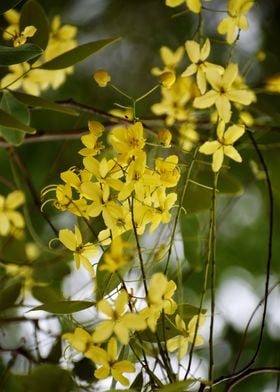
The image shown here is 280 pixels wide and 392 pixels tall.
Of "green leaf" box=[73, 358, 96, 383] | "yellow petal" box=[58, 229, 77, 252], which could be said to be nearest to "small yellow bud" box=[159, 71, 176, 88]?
→ "yellow petal" box=[58, 229, 77, 252]

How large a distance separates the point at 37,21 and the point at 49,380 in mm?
287

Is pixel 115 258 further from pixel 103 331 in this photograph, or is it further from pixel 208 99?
pixel 208 99

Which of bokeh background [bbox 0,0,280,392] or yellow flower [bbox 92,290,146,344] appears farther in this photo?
bokeh background [bbox 0,0,280,392]

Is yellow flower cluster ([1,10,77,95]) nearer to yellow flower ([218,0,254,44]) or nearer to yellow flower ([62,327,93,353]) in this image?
yellow flower ([218,0,254,44])

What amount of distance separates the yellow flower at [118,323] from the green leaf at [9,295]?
0.24 metres

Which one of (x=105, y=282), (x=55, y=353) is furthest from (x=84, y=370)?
(x=105, y=282)

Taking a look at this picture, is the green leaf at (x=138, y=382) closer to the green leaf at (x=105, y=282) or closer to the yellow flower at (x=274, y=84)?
the green leaf at (x=105, y=282)

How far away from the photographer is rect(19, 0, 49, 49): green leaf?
573 millimetres

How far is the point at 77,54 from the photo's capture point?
544 millimetres

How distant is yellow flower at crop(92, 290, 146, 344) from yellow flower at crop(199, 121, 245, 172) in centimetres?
14

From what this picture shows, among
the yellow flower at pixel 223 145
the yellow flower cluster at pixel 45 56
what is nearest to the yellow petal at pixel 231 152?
the yellow flower at pixel 223 145

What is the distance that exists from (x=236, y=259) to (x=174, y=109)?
1.16 feet

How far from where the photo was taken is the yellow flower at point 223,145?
1.63 feet

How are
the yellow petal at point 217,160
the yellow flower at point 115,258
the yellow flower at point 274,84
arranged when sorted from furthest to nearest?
the yellow flower at point 274,84 → the yellow petal at point 217,160 → the yellow flower at point 115,258
